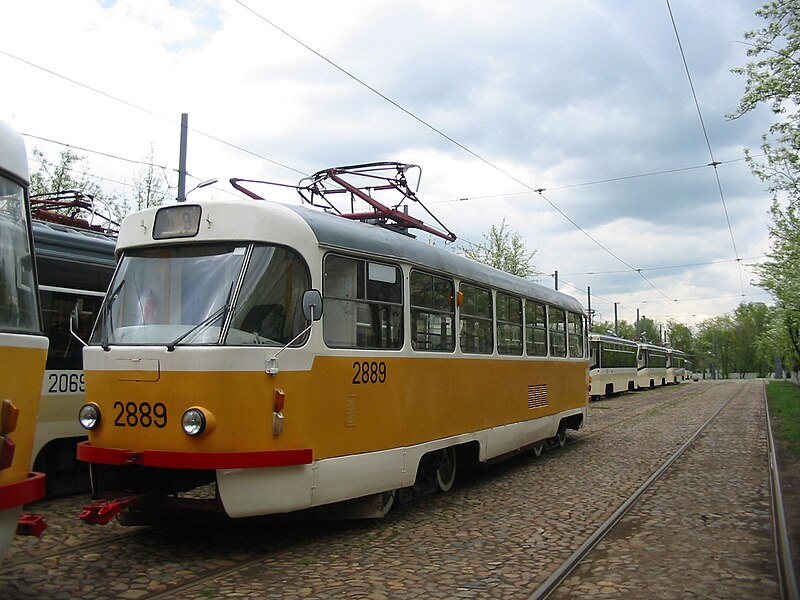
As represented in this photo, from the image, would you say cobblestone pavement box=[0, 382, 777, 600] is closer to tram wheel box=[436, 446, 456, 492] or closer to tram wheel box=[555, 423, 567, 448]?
tram wheel box=[436, 446, 456, 492]

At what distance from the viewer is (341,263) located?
6742 millimetres

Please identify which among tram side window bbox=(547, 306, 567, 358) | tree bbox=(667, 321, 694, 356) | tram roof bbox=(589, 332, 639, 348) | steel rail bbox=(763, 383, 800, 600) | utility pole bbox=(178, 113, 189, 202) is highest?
tree bbox=(667, 321, 694, 356)

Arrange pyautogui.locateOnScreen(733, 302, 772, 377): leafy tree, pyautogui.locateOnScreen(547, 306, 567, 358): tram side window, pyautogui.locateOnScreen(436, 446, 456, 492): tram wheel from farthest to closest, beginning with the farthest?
1. pyautogui.locateOnScreen(733, 302, 772, 377): leafy tree
2. pyautogui.locateOnScreen(547, 306, 567, 358): tram side window
3. pyautogui.locateOnScreen(436, 446, 456, 492): tram wheel

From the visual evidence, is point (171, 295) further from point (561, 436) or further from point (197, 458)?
point (561, 436)

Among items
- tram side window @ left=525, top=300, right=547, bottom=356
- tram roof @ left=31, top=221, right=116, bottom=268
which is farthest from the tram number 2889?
tram side window @ left=525, top=300, right=547, bottom=356

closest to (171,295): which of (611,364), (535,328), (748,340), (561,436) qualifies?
(535,328)

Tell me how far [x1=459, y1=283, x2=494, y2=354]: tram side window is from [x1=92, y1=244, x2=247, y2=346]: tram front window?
3.53 metres

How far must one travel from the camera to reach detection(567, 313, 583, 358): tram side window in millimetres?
13703

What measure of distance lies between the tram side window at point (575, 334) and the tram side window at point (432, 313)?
18.6 ft

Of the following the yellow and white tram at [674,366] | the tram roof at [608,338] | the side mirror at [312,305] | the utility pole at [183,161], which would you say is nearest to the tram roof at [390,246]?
the side mirror at [312,305]

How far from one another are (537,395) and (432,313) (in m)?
4.05

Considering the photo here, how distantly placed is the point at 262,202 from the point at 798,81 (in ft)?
33.4

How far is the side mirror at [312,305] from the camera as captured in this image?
19.6 feet

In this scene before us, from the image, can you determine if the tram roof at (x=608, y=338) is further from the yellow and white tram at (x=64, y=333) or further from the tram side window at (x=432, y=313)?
the yellow and white tram at (x=64, y=333)
